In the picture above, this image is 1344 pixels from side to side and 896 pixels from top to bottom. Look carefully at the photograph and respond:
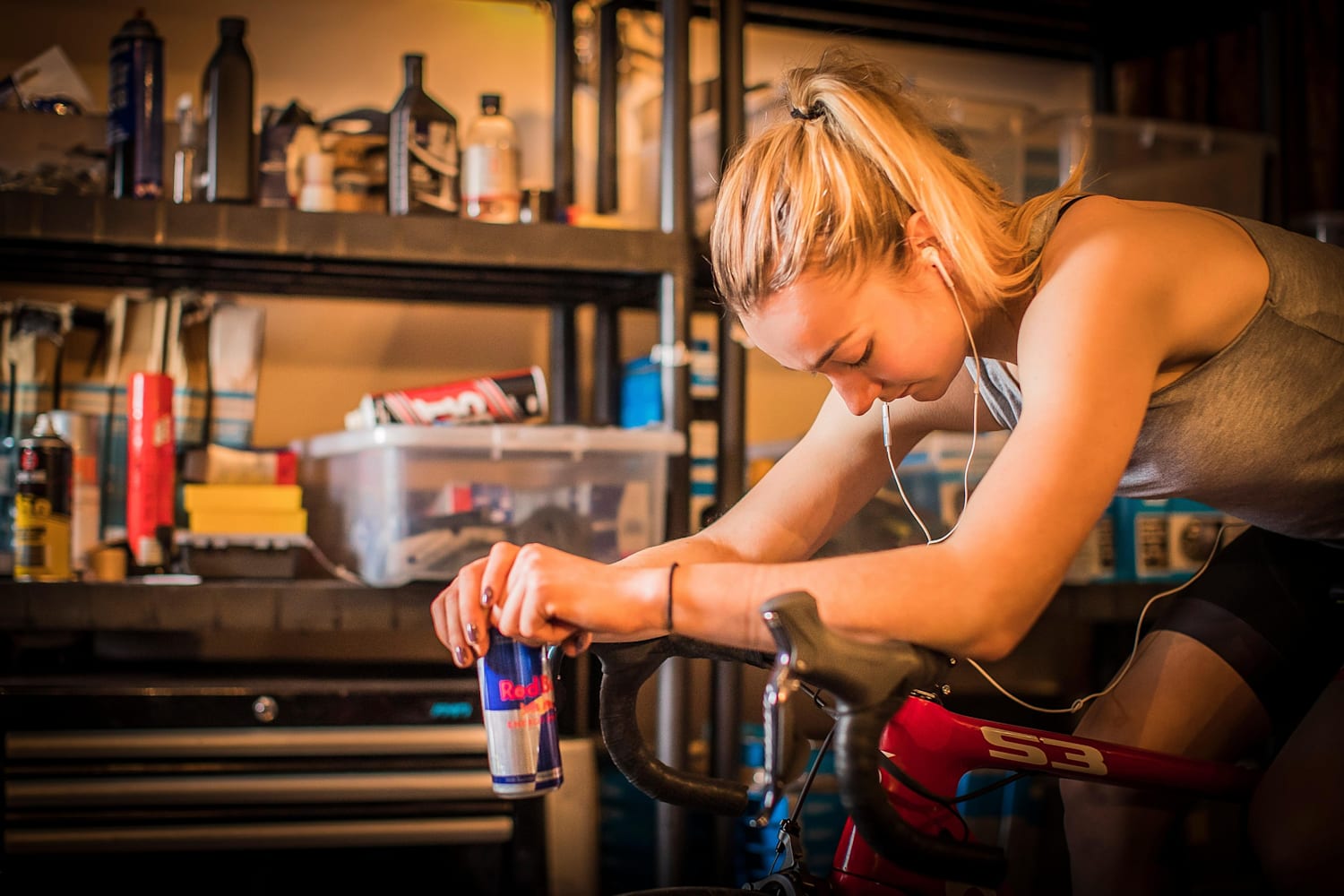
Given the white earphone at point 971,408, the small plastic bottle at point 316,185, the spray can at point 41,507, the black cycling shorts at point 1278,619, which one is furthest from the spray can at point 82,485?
the black cycling shorts at point 1278,619

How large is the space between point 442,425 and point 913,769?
3.02 ft

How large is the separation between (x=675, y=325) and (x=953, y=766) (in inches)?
36.9

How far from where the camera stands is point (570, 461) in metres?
1.74

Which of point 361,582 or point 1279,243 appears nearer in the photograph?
point 1279,243

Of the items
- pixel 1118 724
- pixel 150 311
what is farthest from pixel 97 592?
pixel 1118 724

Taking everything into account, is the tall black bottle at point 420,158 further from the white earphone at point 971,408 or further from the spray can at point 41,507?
the white earphone at point 971,408

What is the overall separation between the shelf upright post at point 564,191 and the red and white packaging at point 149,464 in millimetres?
588

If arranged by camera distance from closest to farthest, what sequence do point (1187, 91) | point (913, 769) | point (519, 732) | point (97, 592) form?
point (519, 732) < point (913, 769) < point (97, 592) < point (1187, 91)

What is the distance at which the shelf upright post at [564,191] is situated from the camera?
2.01m

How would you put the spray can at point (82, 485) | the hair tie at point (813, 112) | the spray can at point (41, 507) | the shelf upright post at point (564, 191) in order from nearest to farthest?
the hair tie at point (813, 112) → the spray can at point (41, 507) → the spray can at point (82, 485) → the shelf upright post at point (564, 191)

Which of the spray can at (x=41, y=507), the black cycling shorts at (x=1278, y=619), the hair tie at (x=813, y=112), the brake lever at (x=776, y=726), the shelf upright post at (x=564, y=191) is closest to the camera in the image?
the brake lever at (x=776, y=726)

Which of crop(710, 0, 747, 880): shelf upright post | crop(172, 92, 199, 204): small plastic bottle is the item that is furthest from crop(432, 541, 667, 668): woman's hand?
crop(172, 92, 199, 204): small plastic bottle

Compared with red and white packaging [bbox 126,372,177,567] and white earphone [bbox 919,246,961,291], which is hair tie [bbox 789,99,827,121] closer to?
white earphone [bbox 919,246,961,291]

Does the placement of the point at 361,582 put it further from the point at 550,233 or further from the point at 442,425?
the point at 550,233
